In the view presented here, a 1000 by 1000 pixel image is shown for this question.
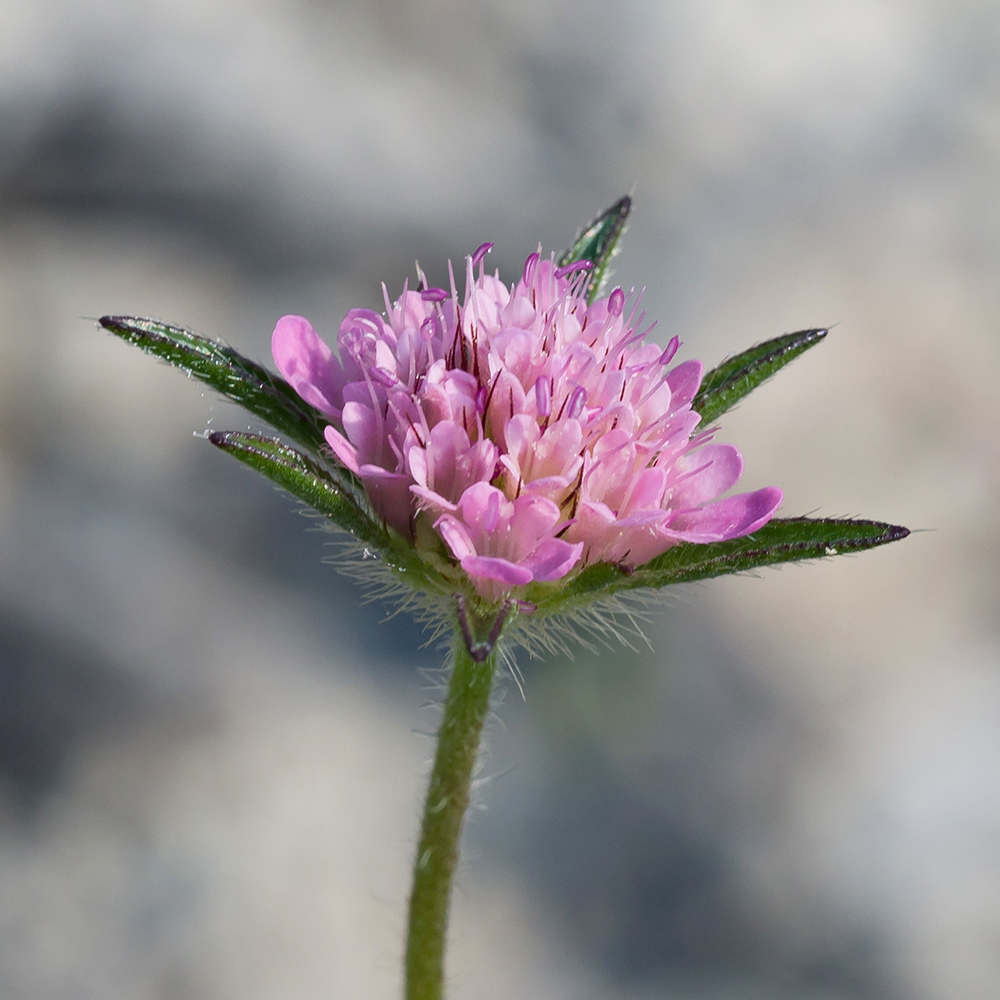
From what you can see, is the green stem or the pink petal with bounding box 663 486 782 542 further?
the green stem

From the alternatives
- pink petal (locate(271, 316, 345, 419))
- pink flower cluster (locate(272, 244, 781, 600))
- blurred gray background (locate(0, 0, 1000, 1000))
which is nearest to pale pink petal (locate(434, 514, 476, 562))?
pink flower cluster (locate(272, 244, 781, 600))

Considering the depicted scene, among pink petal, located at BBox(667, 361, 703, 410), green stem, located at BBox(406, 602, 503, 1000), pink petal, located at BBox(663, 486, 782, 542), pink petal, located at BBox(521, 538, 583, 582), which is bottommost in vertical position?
green stem, located at BBox(406, 602, 503, 1000)

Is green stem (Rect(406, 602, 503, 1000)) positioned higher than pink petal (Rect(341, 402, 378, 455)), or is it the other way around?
pink petal (Rect(341, 402, 378, 455))

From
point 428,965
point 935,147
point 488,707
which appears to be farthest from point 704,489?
point 935,147

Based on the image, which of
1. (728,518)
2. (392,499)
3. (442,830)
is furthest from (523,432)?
(442,830)

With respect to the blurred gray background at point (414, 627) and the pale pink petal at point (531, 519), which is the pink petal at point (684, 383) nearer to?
the pale pink petal at point (531, 519)

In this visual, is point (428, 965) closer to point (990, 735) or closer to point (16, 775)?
point (16, 775)

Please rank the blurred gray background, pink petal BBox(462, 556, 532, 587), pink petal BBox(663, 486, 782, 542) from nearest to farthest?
pink petal BBox(462, 556, 532, 587), pink petal BBox(663, 486, 782, 542), the blurred gray background

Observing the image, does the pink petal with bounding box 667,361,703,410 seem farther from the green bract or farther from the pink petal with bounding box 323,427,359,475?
the pink petal with bounding box 323,427,359,475
